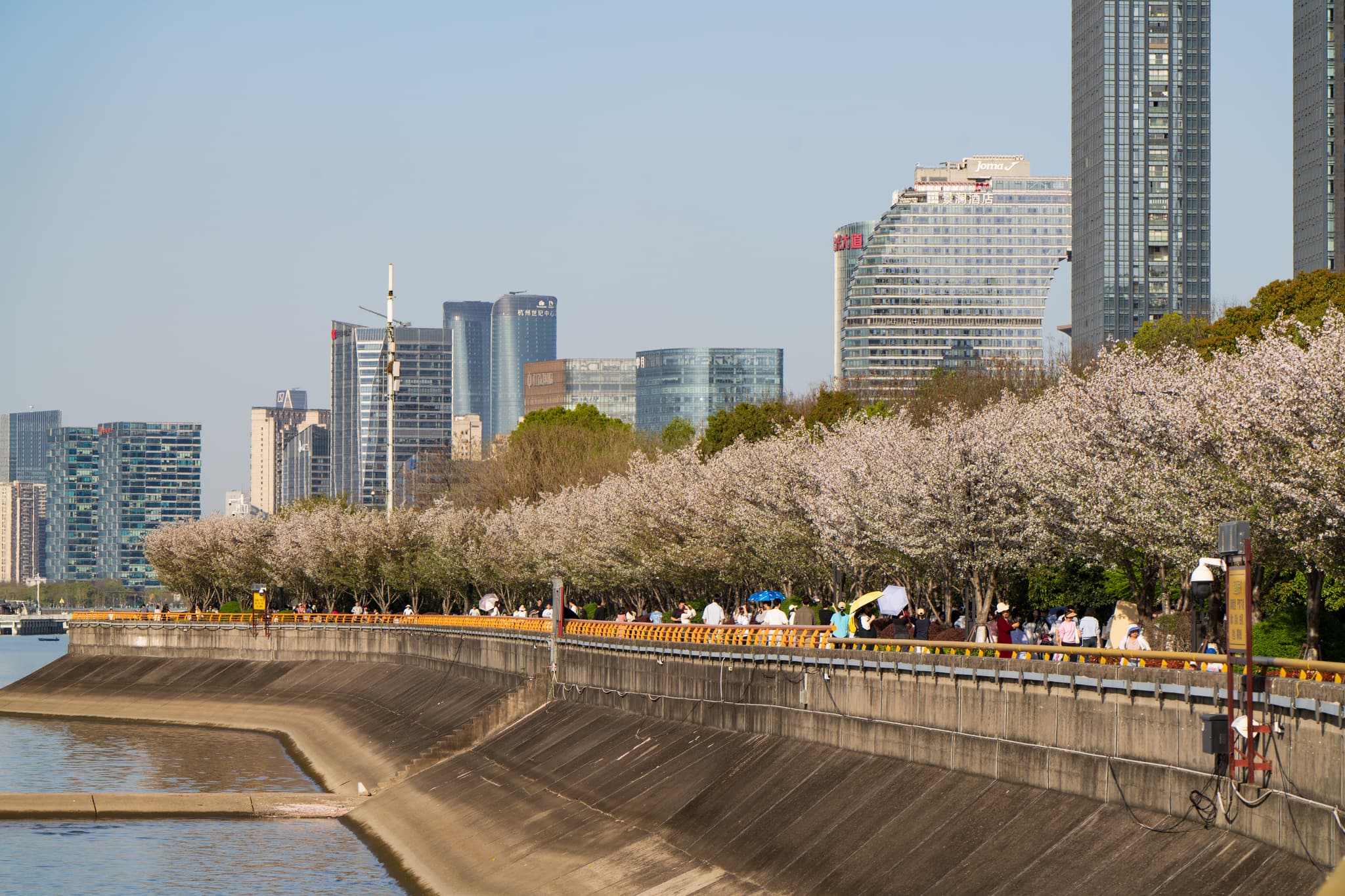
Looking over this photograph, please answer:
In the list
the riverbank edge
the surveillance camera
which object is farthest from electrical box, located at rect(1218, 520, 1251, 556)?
the riverbank edge

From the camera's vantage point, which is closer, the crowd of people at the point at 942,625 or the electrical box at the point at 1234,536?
the electrical box at the point at 1234,536

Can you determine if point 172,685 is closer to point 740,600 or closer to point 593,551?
point 593,551

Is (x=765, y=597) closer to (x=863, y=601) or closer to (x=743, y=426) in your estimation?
(x=863, y=601)

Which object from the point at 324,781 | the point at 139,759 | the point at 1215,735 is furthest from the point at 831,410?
the point at 1215,735

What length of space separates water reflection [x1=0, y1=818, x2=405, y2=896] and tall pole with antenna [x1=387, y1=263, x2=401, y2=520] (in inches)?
1950

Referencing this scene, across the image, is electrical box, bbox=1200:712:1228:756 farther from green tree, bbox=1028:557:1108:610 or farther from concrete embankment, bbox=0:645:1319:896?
green tree, bbox=1028:557:1108:610

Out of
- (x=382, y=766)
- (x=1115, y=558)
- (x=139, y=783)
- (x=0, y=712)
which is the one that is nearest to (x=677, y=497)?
(x=382, y=766)

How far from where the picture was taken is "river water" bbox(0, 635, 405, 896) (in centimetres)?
4988

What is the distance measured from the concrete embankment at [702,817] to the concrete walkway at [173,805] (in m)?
2.09

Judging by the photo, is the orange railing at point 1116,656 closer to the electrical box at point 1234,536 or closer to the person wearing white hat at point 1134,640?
the person wearing white hat at point 1134,640

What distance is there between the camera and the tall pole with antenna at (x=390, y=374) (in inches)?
4328

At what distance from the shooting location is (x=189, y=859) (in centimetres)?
5444

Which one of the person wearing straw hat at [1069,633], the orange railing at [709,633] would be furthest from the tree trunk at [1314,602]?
the orange railing at [709,633]

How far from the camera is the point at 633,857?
41.8 m
